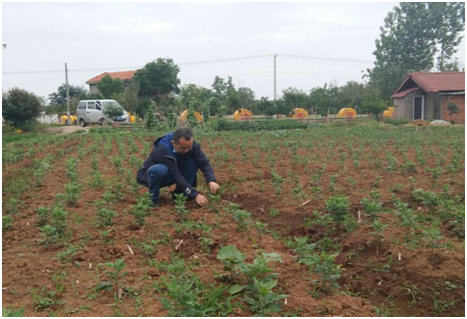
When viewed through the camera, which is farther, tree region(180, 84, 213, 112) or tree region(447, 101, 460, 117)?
tree region(180, 84, 213, 112)

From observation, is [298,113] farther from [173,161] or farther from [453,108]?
[173,161]

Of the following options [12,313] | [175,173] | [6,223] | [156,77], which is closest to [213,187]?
[175,173]

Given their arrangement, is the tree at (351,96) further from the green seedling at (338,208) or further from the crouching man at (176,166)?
the green seedling at (338,208)

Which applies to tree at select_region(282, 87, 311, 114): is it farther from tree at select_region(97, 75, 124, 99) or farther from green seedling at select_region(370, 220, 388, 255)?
green seedling at select_region(370, 220, 388, 255)

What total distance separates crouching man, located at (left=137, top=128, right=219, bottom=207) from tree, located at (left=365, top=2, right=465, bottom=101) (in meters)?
36.6

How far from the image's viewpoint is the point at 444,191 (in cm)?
553

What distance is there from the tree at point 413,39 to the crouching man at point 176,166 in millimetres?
36568

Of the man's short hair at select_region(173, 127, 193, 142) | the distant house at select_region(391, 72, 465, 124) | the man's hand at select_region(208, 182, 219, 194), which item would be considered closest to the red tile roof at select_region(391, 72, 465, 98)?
the distant house at select_region(391, 72, 465, 124)

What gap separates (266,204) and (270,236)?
3.82ft

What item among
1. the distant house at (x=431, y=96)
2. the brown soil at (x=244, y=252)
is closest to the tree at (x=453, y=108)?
the distant house at (x=431, y=96)

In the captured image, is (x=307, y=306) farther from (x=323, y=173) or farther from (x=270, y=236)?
(x=323, y=173)

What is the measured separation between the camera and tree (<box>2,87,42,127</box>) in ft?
76.0

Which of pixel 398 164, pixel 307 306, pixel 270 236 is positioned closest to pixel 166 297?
pixel 307 306

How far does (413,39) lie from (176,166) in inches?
1599
